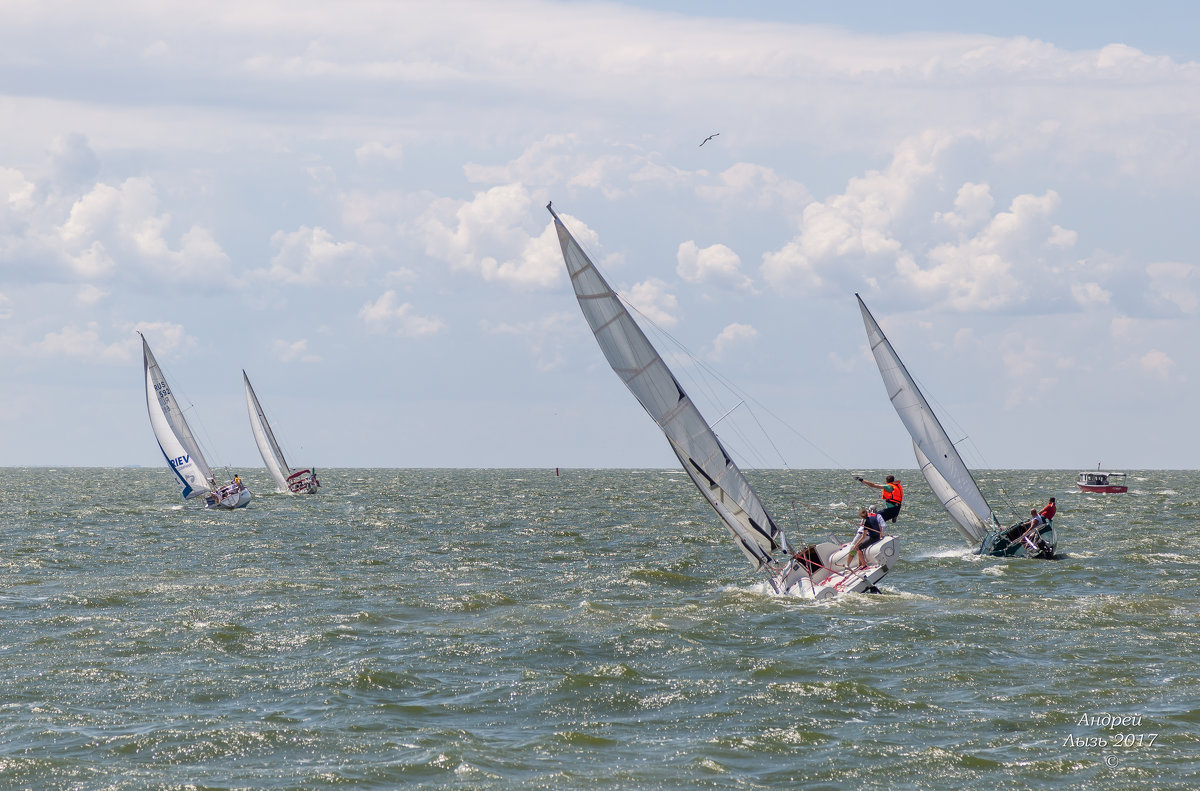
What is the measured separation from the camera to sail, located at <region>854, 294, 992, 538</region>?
3959 cm

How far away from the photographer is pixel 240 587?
30859 mm

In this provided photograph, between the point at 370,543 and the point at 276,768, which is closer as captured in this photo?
the point at 276,768

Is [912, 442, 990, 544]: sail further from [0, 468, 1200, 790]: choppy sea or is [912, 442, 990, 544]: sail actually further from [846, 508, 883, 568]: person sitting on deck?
[846, 508, 883, 568]: person sitting on deck

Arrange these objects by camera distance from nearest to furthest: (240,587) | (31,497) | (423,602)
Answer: (423,602), (240,587), (31,497)

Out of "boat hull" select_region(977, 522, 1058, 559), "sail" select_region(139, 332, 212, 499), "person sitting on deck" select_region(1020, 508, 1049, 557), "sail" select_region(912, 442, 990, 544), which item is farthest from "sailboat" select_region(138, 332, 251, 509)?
"person sitting on deck" select_region(1020, 508, 1049, 557)

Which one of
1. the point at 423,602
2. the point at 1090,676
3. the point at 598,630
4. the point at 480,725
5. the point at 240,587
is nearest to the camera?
the point at 480,725

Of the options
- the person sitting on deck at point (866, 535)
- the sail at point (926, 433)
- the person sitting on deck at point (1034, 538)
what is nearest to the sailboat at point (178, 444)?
the sail at point (926, 433)

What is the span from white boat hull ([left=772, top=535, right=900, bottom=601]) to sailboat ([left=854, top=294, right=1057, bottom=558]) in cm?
1143

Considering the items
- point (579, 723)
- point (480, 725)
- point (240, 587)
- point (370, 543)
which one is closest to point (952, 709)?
point (579, 723)

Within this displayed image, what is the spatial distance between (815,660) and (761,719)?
4.02 meters

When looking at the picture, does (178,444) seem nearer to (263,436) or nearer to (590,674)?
(263,436)

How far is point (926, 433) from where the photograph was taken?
1574 inches

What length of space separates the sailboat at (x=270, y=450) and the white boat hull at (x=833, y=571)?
186 feet

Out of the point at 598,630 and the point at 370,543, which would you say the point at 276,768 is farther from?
the point at 370,543
